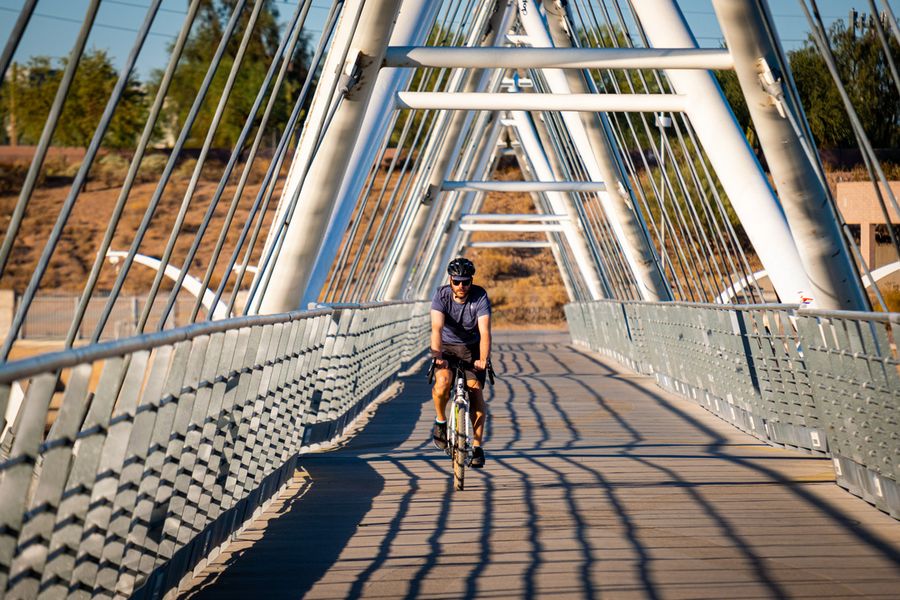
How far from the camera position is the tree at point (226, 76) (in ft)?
283

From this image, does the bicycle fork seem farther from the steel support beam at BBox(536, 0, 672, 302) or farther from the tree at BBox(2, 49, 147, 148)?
the tree at BBox(2, 49, 147, 148)

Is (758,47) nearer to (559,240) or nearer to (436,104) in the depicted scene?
(436,104)

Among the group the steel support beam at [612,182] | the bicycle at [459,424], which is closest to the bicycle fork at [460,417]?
the bicycle at [459,424]

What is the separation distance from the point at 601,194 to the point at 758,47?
13.5 metres

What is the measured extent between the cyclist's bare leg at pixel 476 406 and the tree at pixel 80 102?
7294 cm

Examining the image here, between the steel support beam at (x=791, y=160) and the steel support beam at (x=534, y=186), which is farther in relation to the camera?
the steel support beam at (x=534, y=186)

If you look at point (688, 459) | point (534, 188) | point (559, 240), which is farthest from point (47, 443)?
point (559, 240)

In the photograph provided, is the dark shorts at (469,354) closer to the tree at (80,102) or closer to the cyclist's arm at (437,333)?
the cyclist's arm at (437,333)

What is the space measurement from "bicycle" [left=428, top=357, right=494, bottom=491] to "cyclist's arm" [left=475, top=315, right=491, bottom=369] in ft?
0.28

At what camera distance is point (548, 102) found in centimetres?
1593

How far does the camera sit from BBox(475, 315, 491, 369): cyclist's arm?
10.3 meters

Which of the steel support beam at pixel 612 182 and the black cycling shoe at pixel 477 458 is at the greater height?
the steel support beam at pixel 612 182

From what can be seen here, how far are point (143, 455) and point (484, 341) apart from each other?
16.5ft

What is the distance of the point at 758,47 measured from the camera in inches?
448
